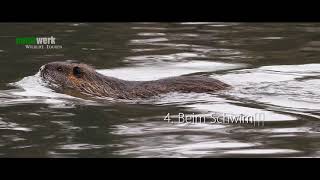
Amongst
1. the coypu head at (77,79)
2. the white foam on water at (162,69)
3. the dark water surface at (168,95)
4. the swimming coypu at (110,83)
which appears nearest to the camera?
the dark water surface at (168,95)

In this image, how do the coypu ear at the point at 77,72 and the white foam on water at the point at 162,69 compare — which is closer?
the coypu ear at the point at 77,72

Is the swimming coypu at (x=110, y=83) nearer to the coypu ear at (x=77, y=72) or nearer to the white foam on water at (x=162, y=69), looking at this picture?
the coypu ear at (x=77, y=72)

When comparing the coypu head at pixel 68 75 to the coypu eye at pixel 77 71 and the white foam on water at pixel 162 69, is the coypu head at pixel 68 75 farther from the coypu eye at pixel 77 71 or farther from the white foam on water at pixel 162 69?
the white foam on water at pixel 162 69

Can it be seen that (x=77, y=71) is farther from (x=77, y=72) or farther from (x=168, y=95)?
(x=168, y=95)

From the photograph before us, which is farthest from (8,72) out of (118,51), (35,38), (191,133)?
(191,133)

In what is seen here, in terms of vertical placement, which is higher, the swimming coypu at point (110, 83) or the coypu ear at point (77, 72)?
the coypu ear at point (77, 72)

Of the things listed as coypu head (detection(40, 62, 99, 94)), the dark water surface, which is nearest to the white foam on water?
the dark water surface

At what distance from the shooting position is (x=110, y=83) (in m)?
9.34

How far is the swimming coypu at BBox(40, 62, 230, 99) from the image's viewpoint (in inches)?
364

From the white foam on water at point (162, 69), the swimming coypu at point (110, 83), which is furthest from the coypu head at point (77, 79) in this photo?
the white foam on water at point (162, 69)

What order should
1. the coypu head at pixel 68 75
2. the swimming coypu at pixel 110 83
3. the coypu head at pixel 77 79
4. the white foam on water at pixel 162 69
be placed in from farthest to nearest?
the white foam on water at pixel 162 69, the coypu head at pixel 68 75, the coypu head at pixel 77 79, the swimming coypu at pixel 110 83

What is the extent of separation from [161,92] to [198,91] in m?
0.43

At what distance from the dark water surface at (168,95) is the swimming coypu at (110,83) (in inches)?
5.6

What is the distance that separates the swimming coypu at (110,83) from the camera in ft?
30.3
